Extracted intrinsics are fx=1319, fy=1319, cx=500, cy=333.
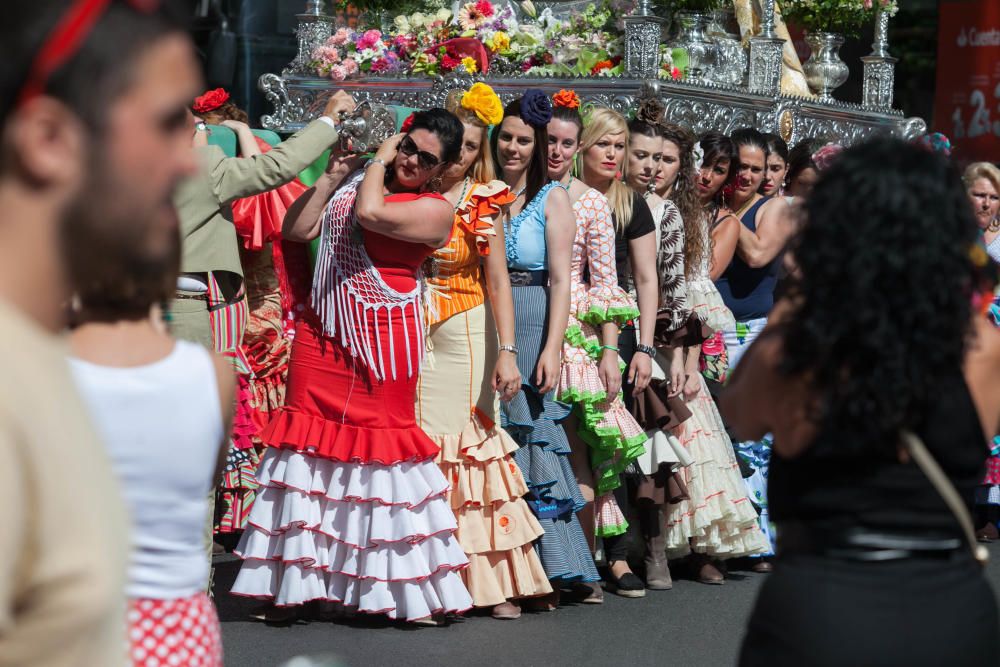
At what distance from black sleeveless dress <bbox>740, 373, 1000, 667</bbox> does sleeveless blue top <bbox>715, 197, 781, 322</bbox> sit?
4183 mm

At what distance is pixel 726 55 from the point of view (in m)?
8.84

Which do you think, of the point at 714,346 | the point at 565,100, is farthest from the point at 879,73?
the point at 565,100

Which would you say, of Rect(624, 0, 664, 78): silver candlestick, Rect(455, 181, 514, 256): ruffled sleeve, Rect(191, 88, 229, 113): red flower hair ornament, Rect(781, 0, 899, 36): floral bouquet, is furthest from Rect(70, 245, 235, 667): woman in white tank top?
Rect(781, 0, 899, 36): floral bouquet

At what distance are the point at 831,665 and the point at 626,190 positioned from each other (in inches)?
145

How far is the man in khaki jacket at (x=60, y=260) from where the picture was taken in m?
0.94

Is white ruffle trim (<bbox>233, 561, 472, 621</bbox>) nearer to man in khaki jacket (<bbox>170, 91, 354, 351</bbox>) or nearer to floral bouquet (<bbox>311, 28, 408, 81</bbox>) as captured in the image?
man in khaki jacket (<bbox>170, 91, 354, 351</bbox>)

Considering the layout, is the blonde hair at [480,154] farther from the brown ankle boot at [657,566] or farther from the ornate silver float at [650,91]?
the ornate silver float at [650,91]

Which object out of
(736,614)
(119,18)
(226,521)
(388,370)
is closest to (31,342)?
(119,18)

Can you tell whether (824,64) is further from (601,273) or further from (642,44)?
(601,273)

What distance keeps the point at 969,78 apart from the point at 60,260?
463 inches

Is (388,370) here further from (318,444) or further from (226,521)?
(226,521)

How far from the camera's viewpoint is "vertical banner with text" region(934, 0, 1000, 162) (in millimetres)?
11375

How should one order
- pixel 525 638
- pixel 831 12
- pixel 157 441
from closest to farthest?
pixel 157 441 → pixel 525 638 → pixel 831 12

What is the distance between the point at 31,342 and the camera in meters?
0.96
